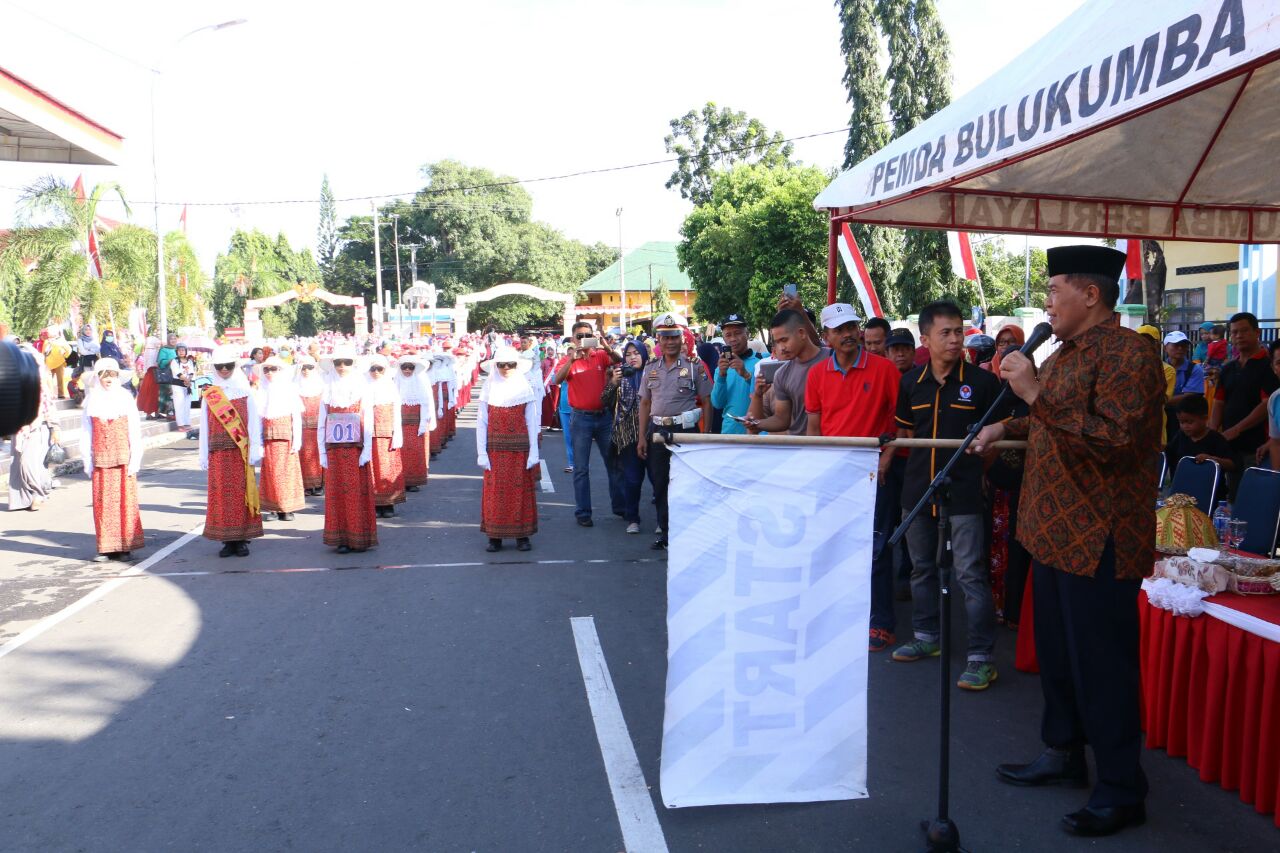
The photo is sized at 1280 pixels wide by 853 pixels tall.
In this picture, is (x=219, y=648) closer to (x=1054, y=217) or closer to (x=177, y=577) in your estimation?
(x=177, y=577)

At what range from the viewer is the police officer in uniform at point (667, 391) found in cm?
831

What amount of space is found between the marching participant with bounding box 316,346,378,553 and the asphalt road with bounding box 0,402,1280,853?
0.56m

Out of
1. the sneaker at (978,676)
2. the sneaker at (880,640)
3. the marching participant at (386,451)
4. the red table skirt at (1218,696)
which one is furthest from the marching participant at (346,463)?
the red table skirt at (1218,696)

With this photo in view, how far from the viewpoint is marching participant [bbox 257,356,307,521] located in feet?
32.5

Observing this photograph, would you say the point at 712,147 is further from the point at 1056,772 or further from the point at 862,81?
the point at 1056,772

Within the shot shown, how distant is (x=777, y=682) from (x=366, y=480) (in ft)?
19.1

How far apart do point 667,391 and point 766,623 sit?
5048 millimetres

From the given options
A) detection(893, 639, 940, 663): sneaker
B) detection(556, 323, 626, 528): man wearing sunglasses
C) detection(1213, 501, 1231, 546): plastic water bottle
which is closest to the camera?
detection(1213, 501, 1231, 546): plastic water bottle

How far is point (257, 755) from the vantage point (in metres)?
4.28

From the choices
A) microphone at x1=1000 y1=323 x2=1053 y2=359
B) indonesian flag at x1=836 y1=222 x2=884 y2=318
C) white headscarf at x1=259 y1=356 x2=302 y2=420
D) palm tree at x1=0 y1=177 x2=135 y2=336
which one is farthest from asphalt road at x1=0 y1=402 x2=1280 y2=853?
palm tree at x1=0 y1=177 x2=135 y2=336

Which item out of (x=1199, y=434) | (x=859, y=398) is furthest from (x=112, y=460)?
(x=1199, y=434)

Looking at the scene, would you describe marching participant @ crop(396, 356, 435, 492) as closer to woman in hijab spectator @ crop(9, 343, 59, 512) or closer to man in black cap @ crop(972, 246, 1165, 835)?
woman in hijab spectator @ crop(9, 343, 59, 512)

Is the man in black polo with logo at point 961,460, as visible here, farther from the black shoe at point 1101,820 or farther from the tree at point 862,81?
the tree at point 862,81

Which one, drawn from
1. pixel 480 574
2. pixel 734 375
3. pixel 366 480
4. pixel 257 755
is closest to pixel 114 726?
pixel 257 755
